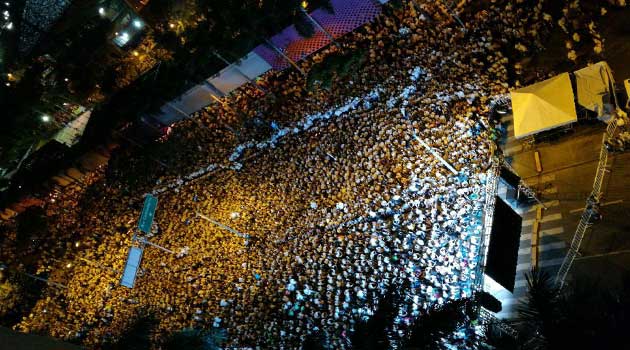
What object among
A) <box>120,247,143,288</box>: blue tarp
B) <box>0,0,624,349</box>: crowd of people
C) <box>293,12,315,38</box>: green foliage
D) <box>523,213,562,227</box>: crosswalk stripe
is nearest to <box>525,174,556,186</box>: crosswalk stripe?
<box>523,213,562,227</box>: crosswalk stripe

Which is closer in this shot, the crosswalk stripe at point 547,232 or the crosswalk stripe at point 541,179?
the crosswalk stripe at point 547,232

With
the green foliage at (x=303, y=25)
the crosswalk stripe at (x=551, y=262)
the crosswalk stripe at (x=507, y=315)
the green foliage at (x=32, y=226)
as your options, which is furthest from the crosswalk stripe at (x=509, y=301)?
the green foliage at (x=32, y=226)

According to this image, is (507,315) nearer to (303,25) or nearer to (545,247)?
(545,247)

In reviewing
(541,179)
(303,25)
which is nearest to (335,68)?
(303,25)

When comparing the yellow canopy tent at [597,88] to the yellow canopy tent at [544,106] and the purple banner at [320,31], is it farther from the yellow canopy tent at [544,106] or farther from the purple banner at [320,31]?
the purple banner at [320,31]

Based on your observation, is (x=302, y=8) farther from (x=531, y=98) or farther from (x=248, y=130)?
(x=531, y=98)

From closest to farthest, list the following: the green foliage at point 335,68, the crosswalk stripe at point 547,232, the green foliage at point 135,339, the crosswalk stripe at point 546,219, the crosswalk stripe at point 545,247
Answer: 1. the green foliage at point 135,339
2. the crosswalk stripe at point 545,247
3. the crosswalk stripe at point 547,232
4. the crosswalk stripe at point 546,219
5. the green foliage at point 335,68

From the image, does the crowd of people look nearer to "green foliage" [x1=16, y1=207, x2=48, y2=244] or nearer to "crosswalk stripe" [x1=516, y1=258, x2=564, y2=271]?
"crosswalk stripe" [x1=516, y1=258, x2=564, y2=271]
